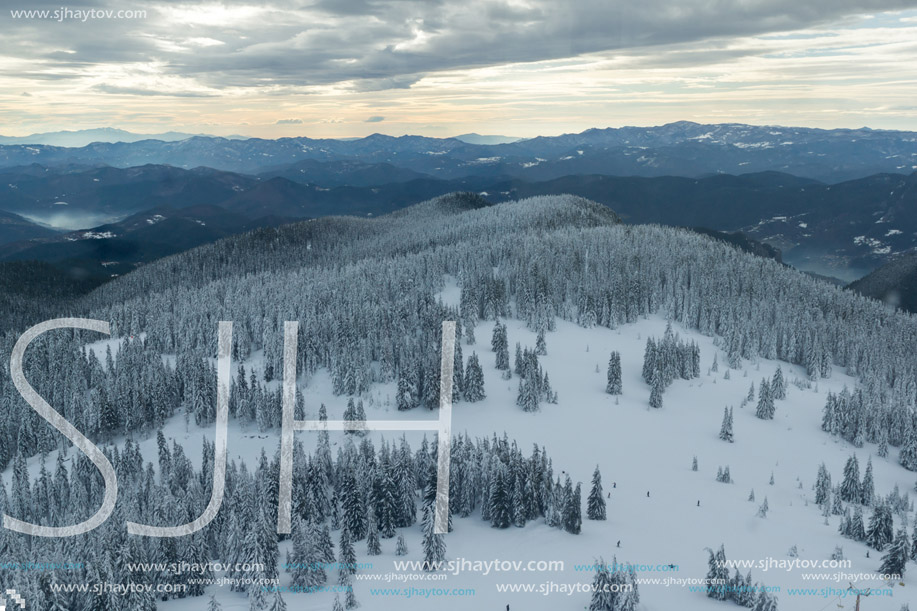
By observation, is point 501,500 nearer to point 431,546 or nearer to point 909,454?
point 431,546

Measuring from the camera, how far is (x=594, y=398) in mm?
115562

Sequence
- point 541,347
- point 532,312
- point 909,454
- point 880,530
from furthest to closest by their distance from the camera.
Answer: point 532,312 → point 541,347 → point 909,454 → point 880,530

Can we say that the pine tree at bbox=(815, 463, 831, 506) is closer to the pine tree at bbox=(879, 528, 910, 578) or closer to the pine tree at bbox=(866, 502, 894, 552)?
the pine tree at bbox=(866, 502, 894, 552)

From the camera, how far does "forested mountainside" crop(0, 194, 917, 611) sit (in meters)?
69.1

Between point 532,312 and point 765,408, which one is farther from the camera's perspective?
point 532,312

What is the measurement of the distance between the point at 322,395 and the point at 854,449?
94768 mm

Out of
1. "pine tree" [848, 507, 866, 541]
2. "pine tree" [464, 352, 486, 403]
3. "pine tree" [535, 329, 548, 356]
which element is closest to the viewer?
"pine tree" [848, 507, 866, 541]

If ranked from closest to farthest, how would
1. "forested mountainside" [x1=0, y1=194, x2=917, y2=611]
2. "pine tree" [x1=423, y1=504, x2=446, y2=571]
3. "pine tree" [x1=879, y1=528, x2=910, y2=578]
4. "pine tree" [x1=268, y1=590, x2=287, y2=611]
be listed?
A: 1. "pine tree" [x1=268, y1=590, x2=287, y2=611]
2. "pine tree" [x1=879, y1=528, x2=910, y2=578]
3. "pine tree" [x1=423, y1=504, x2=446, y2=571]
4. "forested mountainside" [x1=0, y1=194, x2=917, y2=611]

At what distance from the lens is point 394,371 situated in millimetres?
122562

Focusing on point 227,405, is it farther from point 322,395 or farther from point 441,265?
point 441,265

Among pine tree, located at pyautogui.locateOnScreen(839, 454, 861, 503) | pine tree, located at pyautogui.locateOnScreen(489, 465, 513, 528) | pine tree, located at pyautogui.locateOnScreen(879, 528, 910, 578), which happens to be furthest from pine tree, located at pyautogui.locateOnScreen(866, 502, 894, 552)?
pine tree, located at pyautogui.locateOnScreen(489, 465, 513, 528)

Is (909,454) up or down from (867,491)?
down

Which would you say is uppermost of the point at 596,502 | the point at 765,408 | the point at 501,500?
the point at 501,500

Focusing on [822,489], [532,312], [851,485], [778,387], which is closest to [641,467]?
[822,489]
